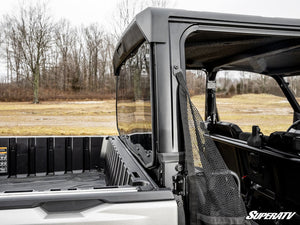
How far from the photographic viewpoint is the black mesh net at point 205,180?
60.1 inches

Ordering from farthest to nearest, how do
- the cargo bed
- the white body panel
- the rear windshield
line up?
1. the cargo bed
2. the rear windshield
3. the white body panel

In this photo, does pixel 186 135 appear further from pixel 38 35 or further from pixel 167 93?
pixel 38 35

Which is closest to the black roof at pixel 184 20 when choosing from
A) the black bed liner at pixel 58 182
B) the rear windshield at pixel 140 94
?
the rear windshield at pixel 140 94

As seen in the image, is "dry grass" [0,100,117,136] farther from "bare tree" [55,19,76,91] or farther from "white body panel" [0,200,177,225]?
"white body panel" [0,200,177,225]

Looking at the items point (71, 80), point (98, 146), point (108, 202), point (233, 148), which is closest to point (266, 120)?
point (233, 148)

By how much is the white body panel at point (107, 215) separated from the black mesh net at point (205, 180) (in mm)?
176

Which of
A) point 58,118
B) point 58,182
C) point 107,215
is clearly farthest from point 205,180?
point 58,118

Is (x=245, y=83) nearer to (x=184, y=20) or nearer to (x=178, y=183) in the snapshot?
(x=184, y=20)

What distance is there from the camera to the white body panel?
1.35 meters

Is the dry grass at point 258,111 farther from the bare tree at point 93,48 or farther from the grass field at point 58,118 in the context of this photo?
the bare tree at point 93,48

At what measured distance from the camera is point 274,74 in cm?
382

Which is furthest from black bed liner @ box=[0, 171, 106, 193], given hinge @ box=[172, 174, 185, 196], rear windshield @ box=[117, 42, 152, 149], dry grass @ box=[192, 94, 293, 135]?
hinge @ box=[172, 174, 185, 196]

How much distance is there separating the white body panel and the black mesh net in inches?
6.9

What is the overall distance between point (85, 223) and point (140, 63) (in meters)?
1.11
